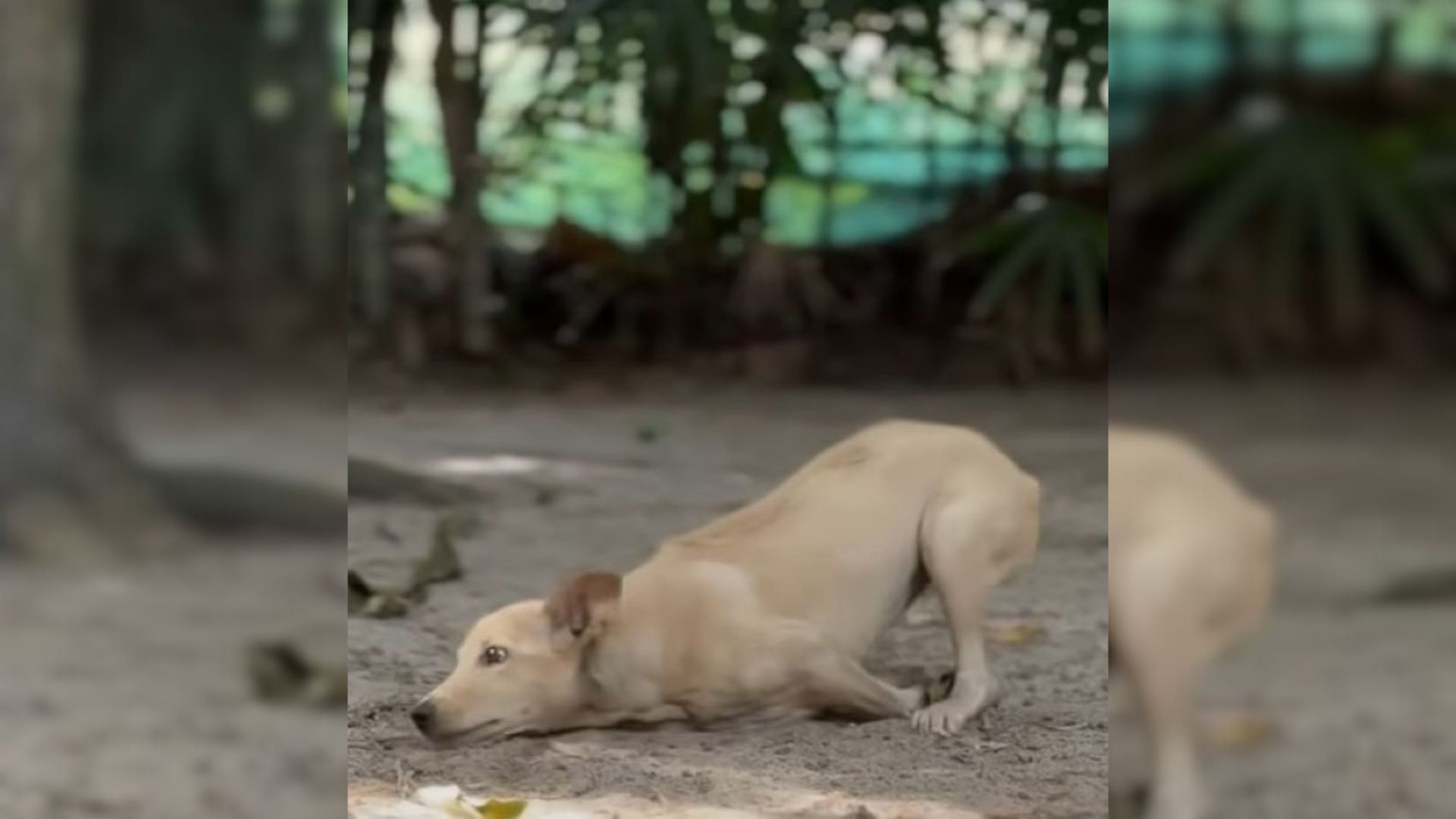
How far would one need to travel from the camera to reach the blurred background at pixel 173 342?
0.54 metres

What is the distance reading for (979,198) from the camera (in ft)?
2.83

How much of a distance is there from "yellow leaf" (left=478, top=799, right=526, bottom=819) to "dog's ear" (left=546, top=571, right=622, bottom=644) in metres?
0.11

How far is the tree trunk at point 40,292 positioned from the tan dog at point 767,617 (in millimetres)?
421

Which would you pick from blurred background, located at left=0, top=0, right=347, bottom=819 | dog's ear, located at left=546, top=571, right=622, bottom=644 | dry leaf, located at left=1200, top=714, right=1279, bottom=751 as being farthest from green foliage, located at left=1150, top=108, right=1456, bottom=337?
dog's ear, located at left=546, top=571, right=622, bottom=644

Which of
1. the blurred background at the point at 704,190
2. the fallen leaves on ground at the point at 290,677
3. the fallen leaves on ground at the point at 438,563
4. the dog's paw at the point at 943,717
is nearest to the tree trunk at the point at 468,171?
the blurred background at the point at 704,190

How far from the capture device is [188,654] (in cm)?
66

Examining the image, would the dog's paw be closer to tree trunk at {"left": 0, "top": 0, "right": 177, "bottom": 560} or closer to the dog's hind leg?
the dog's hind leg

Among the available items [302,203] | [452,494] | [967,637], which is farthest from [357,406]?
[967,637]

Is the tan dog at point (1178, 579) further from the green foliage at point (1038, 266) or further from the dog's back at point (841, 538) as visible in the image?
the dog's back at point (841, 538)

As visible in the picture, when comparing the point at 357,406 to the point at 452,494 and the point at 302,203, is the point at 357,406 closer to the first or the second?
the point at 452,494

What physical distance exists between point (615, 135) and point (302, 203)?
312 millimetres

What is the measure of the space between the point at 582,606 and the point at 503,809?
14cm

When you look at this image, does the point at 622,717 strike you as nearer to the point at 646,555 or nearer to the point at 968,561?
the point at 646,555

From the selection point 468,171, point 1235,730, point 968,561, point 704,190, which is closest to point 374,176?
point 468,171
